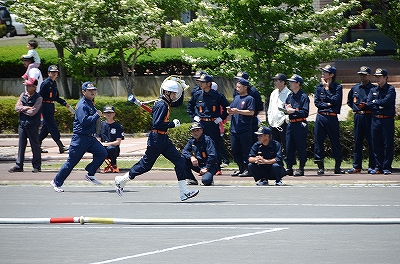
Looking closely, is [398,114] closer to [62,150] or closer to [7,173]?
[62,150]

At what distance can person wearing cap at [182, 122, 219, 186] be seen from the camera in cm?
1492

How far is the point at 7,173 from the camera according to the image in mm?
16859

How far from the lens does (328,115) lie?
16328mm

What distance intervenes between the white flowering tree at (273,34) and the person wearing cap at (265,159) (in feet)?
12.4

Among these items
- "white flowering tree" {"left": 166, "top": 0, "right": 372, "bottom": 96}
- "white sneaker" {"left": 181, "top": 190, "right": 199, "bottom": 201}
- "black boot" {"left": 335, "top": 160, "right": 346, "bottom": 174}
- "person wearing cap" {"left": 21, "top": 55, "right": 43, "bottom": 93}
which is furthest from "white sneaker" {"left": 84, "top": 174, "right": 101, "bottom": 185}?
"person wearing cap" {"left": 21, "top": 55, "right": 43, "bottom": 93}

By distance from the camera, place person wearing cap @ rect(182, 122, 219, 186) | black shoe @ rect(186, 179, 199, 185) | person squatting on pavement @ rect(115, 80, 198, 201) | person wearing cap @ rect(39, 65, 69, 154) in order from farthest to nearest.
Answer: person wearing cap @ rect(39, 65, 69, 154), black shoe @ rect(186, 179, 199, 185), person wearing cap @ rect(182, 122, 219, 186), person squatting on pavement @ rect(115, 80, 198, 201)

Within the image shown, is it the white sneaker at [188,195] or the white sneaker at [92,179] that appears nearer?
the white sneaker at [188,195]

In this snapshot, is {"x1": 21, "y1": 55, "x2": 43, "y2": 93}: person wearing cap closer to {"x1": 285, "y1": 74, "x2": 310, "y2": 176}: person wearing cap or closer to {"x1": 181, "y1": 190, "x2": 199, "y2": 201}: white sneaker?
{"x1": 285, "y1": 74, "x2": 310, "y2": 176}: person wearing cap

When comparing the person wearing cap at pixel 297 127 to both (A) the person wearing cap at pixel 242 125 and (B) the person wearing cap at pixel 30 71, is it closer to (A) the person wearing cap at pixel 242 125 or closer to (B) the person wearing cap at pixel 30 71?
(A) the person wearing cap at pixel 242 125

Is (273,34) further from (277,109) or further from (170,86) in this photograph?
(170,86)

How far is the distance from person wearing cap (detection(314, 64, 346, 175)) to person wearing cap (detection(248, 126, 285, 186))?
168 cm

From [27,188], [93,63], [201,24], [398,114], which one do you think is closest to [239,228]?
[27,188]

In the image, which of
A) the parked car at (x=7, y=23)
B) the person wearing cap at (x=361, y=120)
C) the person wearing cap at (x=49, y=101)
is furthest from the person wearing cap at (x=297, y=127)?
the parked car at (x=7, y=23)

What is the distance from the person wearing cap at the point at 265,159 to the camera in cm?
1470
